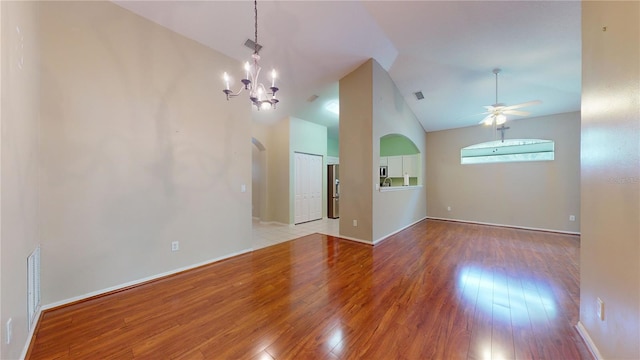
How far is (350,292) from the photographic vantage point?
246 centimetres

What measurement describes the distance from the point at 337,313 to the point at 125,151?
2992mm

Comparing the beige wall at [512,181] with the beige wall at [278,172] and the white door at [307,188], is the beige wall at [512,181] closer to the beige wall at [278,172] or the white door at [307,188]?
the white door at [307,188]

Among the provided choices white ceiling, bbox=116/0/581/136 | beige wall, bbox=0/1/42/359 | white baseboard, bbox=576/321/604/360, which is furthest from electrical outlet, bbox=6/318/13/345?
white baseboard, bbox=576/321/604/360

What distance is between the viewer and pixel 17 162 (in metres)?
1.53

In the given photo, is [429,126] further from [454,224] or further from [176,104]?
[176,104]

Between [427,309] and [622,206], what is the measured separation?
1.58 metres

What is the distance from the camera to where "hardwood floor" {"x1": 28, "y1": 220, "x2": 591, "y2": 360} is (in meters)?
1.62

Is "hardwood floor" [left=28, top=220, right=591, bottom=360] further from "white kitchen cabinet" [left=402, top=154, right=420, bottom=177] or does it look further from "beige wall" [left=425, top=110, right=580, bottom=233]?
"white kitchen cabinet" [left=402, top=154, right=420, bottom=177]

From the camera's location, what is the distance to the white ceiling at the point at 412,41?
2.79m

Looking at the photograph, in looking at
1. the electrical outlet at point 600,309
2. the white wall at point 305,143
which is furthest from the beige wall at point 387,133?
the electrical outlet at point 600,309

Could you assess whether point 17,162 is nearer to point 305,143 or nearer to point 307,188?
point 305,143

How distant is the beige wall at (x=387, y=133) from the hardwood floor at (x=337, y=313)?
1.22m

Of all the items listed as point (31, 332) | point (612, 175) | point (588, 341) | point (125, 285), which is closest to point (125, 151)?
point (125, 285)

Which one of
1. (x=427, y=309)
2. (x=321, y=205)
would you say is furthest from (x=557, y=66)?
(x=321, y=205)
